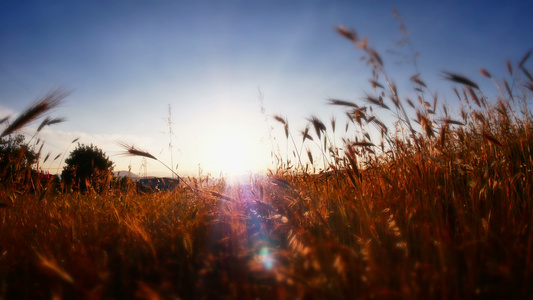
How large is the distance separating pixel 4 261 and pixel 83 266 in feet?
2.00

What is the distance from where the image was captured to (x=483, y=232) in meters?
1.24

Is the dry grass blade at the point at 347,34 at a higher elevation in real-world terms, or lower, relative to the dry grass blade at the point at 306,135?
higher

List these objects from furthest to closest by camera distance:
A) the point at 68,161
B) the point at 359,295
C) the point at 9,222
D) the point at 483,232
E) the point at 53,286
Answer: the point at 68,161
the point at 9,222
the point at 483,232
the point at 53,286
the point at 359,295

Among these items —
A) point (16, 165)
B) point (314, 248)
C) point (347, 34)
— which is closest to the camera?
point (314, 248)

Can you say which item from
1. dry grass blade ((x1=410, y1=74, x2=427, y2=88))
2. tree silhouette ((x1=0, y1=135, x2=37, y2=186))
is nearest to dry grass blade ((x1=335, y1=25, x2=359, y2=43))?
dry grass blade ((x1=410, y1=74, x2=427, y2=88))

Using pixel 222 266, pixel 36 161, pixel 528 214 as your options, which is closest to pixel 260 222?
pixel 222 266

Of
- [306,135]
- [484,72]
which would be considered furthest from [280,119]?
[484,72]

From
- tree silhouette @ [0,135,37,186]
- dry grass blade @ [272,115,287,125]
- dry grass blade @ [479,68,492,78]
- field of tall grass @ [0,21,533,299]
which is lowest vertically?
field of tall grass @ [0,21,533,299]

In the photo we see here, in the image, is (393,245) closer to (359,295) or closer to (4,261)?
(359,295)

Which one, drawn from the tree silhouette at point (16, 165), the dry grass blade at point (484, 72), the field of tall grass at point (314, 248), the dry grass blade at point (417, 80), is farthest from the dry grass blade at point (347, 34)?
the tree silhouette at point (16, 165)

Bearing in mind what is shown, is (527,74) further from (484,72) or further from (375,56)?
(375,56)

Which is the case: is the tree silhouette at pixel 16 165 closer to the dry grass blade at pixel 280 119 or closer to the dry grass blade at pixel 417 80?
the dry grass blade at pixel 280 119

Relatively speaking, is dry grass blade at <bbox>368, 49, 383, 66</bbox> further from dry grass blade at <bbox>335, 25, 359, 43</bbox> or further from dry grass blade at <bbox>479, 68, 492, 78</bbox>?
dry grass blade at <bbox>479, 68, 492, 78</bbox>

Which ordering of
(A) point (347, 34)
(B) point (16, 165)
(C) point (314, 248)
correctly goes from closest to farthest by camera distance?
1. (C) point (314, 248)
2. (A) point (347, 34)
3. (B) point (16, 165)
